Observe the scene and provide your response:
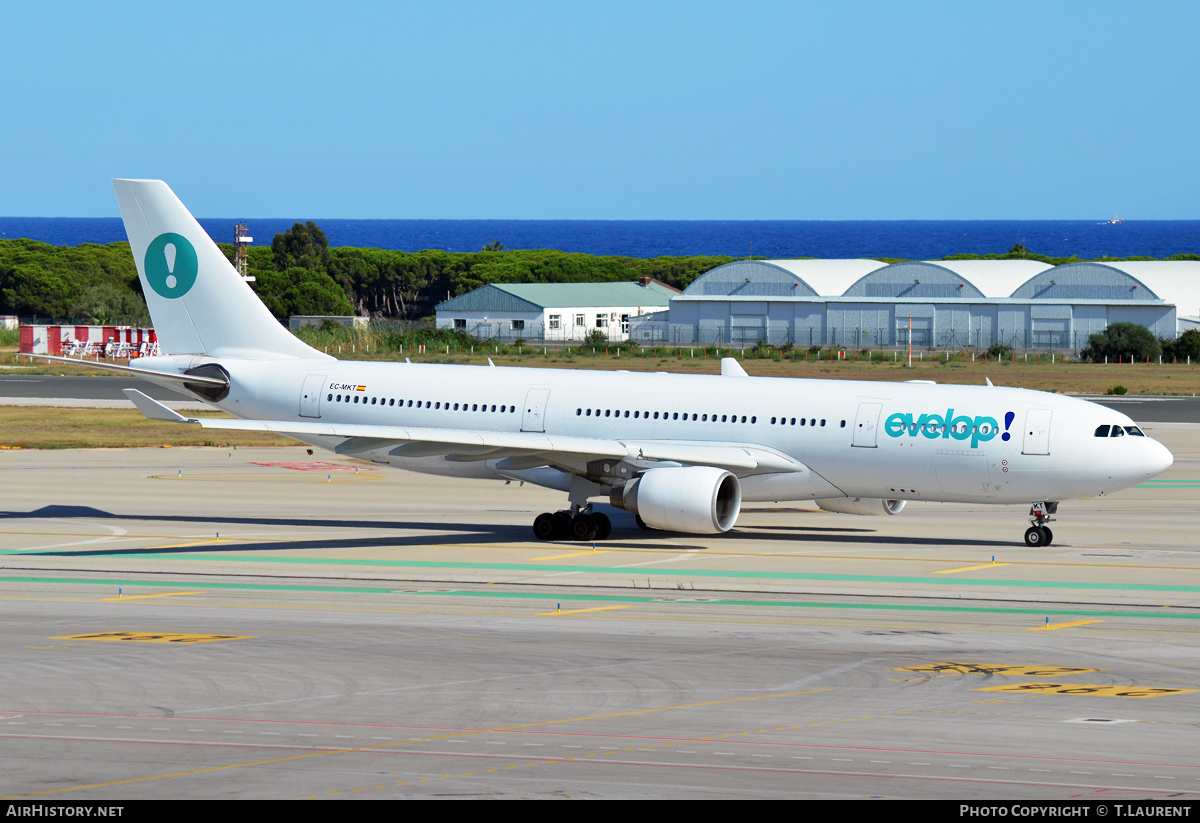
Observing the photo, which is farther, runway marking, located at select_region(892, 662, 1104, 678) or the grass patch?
the grass patch

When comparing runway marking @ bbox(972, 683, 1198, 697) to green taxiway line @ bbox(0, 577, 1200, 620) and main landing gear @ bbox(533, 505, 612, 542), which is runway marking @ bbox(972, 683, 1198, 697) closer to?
green taxiway line @ bbox(0, 577, 1200, 620)

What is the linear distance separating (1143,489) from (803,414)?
17.5 meters

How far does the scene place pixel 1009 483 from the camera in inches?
1396

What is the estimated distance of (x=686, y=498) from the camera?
35.1 meters

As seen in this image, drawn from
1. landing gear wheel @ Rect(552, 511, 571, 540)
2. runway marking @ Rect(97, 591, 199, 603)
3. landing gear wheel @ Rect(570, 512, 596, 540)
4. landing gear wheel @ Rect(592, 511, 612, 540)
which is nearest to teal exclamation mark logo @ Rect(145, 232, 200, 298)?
landing gear wheel @ Rect(552, 511, 571, 540)

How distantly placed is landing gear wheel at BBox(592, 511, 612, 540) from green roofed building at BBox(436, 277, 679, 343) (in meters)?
92.7

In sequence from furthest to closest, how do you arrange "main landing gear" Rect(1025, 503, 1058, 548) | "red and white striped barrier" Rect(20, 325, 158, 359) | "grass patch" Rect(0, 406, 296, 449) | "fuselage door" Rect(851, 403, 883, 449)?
"red and white striped barrier" Rect(20, 325, 158, 359) < "grass patch" Rect(0, 406, 296, 449) < "main landing gear" Rect(1025, 503, 1058, 548) < "fuselage door" Rect(851, 403, 883, 449)

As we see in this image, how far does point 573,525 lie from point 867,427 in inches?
298

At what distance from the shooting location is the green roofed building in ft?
439

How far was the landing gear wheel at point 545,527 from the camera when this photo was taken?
38094mm

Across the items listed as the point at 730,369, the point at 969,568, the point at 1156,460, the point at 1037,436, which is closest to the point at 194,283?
the point at 730,369

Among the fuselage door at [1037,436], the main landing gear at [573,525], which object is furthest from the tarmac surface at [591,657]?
the fuselage door at [1037,436]

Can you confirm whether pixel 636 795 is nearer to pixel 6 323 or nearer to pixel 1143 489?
pixel 1143 489

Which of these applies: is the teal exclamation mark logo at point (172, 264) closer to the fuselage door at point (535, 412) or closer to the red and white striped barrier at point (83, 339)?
the fuselage door at point (535, 412)
